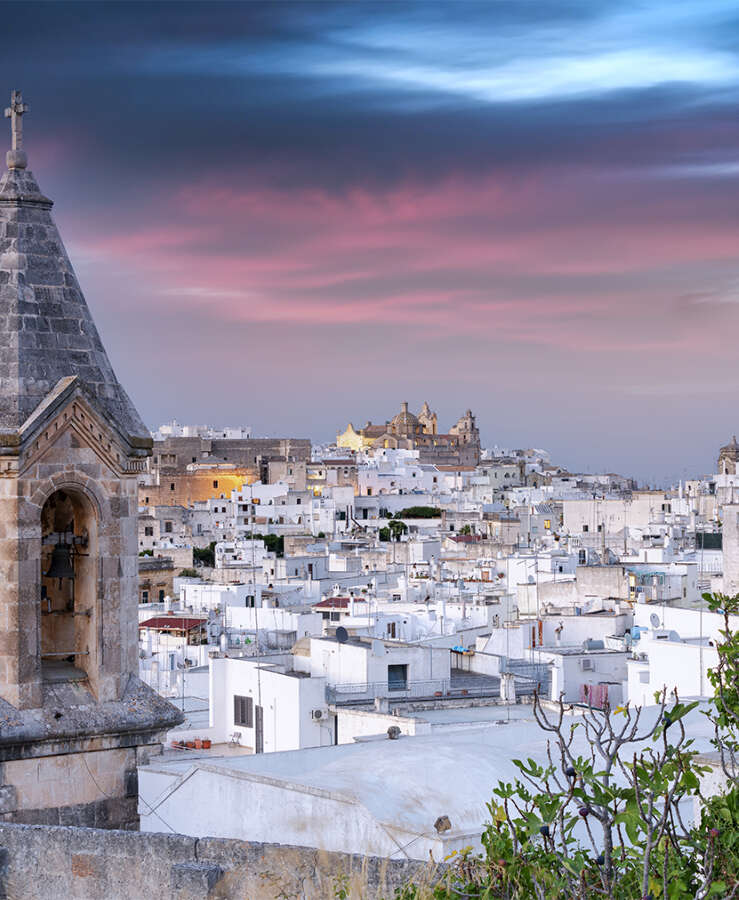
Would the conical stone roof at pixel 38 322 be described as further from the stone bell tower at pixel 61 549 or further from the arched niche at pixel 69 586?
the arched niche at pixel 69 586

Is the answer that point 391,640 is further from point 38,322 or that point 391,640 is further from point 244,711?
point 38,322

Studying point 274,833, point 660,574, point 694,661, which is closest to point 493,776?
point 274,833

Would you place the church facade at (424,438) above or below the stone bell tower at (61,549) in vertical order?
above

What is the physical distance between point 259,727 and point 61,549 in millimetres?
13771

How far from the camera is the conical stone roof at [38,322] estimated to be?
7536mm

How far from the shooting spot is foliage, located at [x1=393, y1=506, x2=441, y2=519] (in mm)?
92250

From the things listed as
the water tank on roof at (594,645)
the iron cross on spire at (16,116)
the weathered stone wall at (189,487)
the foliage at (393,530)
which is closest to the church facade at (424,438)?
the weathered stone wall at (189,487)

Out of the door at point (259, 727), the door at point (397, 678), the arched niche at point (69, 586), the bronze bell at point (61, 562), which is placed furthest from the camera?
the door at point (397, 678)

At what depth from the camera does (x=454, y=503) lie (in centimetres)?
10088

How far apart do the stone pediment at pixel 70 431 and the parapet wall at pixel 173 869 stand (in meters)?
1.95

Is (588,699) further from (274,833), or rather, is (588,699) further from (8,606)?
(8,606)

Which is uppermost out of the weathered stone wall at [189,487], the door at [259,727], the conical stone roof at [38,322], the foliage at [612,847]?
the weathered stone wall at [189,487]

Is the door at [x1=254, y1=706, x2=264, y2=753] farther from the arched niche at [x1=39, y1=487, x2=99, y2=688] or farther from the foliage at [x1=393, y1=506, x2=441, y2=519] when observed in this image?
the foliage at [x1=393, y1=506, x2=441, y2=519]

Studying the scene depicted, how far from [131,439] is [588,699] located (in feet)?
60.6
